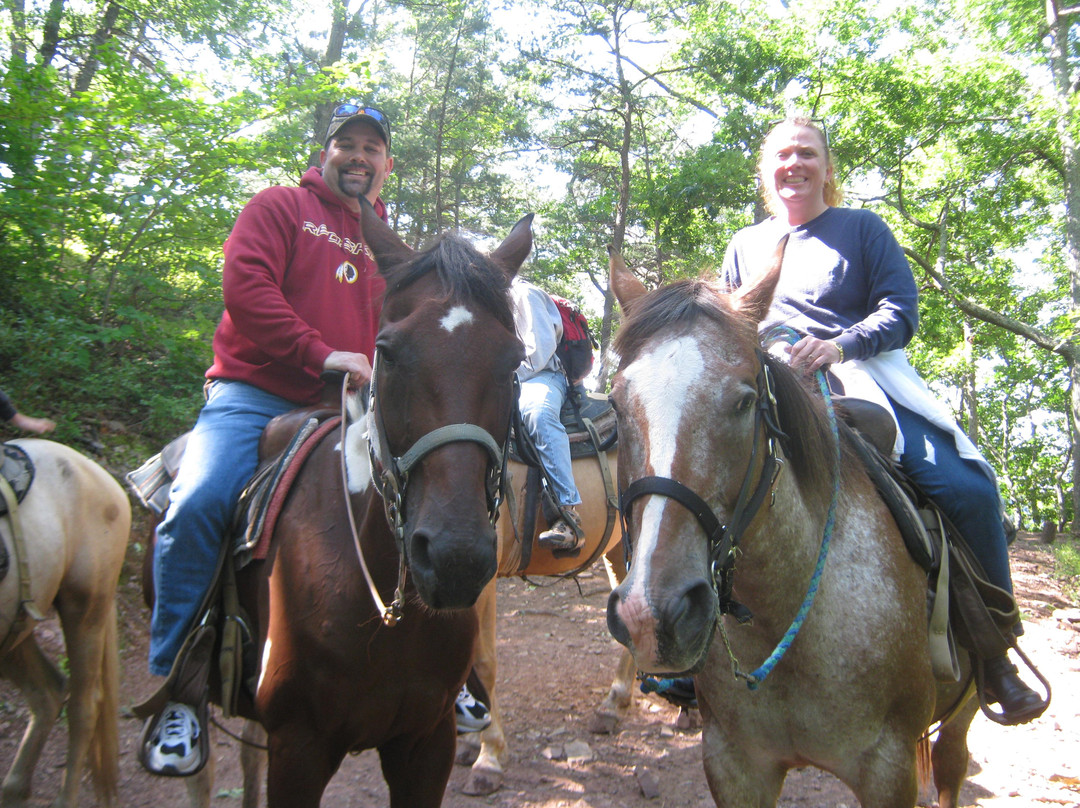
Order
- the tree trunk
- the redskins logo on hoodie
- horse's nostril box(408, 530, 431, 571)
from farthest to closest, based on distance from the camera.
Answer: the tree trunk, the redskins logo on hoodie, horse's nostril box(408, 530, 431, 571)

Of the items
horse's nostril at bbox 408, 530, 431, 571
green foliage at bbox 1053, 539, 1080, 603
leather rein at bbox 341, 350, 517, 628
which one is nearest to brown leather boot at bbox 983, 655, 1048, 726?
leather rein at bbox 341, 350, 517, 628

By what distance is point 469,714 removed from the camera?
2736mm

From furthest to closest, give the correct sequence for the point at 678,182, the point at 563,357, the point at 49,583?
the point at 678,182 → the point at 563,357 → the point at 49,583

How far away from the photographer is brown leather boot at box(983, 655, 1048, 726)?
8.60ft

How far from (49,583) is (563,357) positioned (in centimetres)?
351

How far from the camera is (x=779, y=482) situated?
2.19 m

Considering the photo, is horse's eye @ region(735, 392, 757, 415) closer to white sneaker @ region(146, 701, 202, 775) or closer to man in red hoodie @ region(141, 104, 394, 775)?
man in red hoodie @ region(141, 104, 394, 775)

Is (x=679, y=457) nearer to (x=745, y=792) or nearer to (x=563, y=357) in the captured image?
(x=745, y=792)

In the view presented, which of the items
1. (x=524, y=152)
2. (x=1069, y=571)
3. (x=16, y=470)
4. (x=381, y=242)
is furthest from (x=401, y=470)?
(x=524, y=152)

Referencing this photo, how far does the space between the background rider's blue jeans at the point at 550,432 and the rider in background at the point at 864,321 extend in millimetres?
→ 1842

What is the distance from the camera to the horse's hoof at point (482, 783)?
14.1 feet

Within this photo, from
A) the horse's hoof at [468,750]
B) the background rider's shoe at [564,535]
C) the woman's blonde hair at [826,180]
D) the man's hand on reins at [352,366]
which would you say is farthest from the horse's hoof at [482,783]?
the woman's blonde hair at [826,180]

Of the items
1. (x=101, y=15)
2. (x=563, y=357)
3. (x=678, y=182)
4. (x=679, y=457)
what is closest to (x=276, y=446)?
(x=679, y=457)

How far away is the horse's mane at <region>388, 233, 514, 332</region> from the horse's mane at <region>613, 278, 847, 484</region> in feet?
1.31
